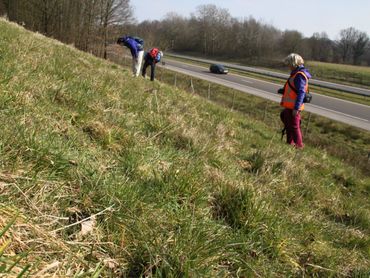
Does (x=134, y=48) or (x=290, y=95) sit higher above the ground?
(x=134, y=48)

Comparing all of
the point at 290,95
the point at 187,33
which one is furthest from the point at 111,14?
the point at 187,33

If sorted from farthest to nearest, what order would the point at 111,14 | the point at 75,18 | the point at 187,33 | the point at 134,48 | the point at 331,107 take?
1. the point at 187,33
2. the point at 111,14
3. the point at 75,18
4. the point at 331,107
5. the point at 134,48

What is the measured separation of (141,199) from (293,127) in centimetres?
649

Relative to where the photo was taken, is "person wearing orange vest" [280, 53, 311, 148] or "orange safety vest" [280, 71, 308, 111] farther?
"orange safety vest" [280, 71, 308, 111]

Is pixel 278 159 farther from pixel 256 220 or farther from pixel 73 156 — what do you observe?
pixel 73 156

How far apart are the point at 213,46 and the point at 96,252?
103 m

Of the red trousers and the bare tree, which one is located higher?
the bare tree

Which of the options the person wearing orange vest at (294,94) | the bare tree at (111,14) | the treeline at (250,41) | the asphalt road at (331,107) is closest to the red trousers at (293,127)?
the person wearing orange vest at (294,94)

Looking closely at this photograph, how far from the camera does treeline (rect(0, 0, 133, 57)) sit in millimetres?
35031

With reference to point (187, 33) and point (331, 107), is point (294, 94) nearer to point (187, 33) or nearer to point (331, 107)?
point (331, 107)

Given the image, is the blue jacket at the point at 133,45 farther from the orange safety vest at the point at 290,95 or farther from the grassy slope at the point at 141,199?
the grassy slope at the point at 141,199

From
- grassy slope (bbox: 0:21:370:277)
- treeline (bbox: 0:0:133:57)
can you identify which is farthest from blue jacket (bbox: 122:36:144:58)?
treeline (bbox: 0:0:133:57)

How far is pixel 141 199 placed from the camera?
246cm

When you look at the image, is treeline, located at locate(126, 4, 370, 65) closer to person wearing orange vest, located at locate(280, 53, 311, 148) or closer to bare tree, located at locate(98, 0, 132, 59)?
bare tree, located at locate(98, 0, 132, 59)
